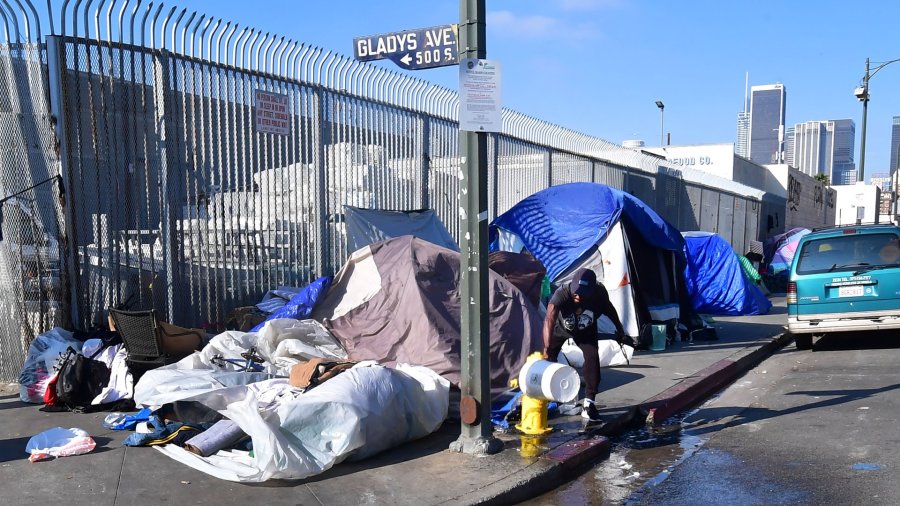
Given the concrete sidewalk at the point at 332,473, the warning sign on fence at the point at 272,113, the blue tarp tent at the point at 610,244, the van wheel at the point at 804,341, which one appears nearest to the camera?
the concrete sidewalk at the point at 332,473

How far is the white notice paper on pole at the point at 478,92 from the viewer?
18.8ft

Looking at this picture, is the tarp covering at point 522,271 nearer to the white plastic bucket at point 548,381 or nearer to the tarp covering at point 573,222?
the tarp covering at point 573,222

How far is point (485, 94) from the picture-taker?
5762mm

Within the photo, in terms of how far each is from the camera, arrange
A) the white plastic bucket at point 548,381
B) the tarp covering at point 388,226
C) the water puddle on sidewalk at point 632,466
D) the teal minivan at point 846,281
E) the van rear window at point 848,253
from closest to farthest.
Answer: the water puddle on sidewalk at point 632,466 < the white plastic bucket at point 548,381 < the tarp covering at point 388,226 < the teal minivan at point 846,281 < the van rear window at point 848,253

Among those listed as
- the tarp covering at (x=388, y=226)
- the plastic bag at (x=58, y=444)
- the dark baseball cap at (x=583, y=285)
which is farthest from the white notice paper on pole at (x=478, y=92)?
the tarp covering at (x=388, y=226)

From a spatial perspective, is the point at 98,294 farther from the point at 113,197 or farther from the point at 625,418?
the point at 625,418

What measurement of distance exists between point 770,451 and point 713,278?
8976 mm

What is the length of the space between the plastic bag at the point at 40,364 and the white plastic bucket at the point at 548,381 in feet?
13.4

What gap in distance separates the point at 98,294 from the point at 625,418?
202 inches

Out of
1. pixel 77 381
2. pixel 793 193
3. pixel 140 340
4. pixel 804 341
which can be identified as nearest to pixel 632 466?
pixel 140 340

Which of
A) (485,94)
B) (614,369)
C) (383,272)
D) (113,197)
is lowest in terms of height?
(614,369)

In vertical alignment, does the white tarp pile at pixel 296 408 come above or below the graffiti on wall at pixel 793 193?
below

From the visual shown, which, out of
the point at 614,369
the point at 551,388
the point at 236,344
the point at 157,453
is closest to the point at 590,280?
the point at 551,388

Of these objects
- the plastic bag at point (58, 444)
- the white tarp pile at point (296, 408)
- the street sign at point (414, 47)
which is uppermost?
the street sign at point (414, 47)
